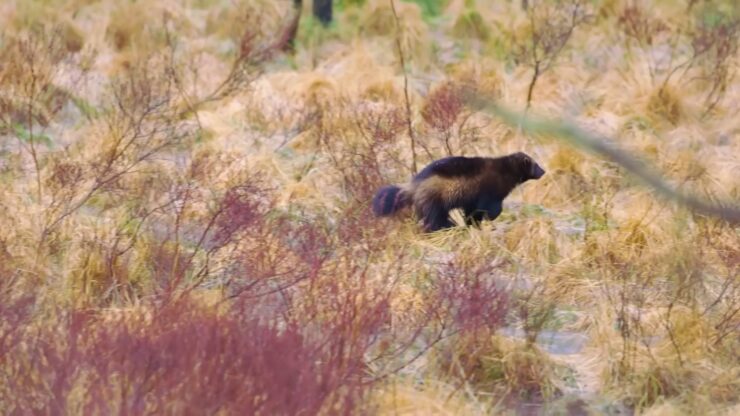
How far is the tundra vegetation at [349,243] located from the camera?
4.04 metres

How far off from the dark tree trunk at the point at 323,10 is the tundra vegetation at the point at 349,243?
7.66 ft

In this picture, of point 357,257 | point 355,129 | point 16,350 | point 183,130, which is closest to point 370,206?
point 357,257

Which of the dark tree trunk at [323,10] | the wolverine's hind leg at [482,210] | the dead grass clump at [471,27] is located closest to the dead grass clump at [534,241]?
the wolverine's hind leg at [482,210]

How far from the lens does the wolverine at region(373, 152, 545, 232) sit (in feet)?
24.5

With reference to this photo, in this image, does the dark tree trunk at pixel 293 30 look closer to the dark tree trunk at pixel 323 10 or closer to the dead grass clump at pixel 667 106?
the dark tree trunk at pixel 323 10

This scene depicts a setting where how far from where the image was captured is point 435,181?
7.52m

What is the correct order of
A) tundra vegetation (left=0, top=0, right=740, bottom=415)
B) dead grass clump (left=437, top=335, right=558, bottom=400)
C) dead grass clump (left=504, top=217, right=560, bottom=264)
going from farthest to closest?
dead grass clump (left=504, top=217, right=560, bottom=264) → dead grass clump (left=437, top=335, right=558, bottom=400) → tundra vegetation (left=0, top=0, right=740, bottom=415)

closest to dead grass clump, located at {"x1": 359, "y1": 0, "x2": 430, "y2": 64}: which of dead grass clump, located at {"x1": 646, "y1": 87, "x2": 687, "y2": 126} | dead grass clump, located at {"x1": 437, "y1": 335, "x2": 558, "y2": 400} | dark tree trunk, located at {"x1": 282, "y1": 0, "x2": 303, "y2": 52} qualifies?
dark tree trunk, located at {"x1": 282, "y1": 0, "x2": 303, "y2": 52}

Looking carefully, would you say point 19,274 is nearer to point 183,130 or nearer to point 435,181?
point 435,181

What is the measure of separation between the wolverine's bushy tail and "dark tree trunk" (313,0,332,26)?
8693mm

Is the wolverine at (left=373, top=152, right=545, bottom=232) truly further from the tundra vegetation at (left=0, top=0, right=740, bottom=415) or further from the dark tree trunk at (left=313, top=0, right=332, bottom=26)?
the dark tree trunk at (left=313, top=0, right=332, bottom=26)

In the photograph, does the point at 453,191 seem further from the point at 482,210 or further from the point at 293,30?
the point at 293,30

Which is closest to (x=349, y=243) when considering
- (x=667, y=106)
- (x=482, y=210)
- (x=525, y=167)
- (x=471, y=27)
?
(x=482, y=210)

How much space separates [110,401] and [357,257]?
2.49 m
